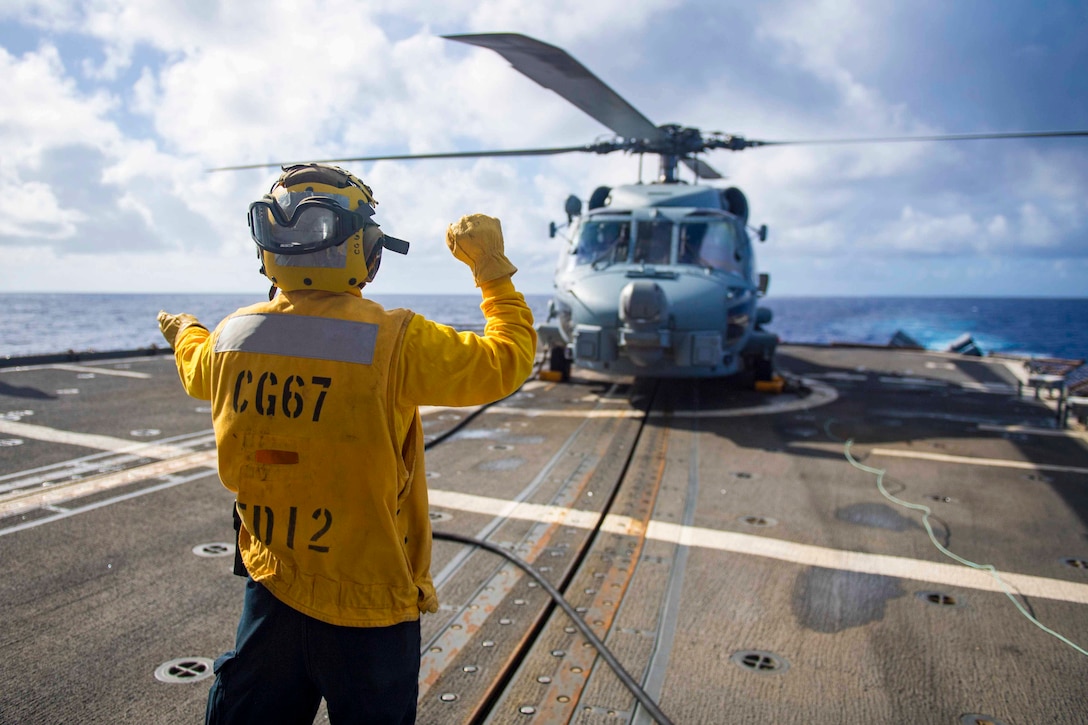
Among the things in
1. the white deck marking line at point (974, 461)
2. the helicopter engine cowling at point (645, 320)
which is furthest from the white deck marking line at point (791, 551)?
the helicopter engine cowling at point (645, 320)

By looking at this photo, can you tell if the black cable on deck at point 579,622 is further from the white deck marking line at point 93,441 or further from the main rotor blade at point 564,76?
the main rotor blade at point 564,76

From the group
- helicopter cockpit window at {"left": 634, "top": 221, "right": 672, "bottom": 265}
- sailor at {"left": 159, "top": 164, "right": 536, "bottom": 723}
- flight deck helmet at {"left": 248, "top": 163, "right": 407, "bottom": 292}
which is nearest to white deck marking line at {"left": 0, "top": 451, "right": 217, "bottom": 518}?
sailor at {"left": 159, "top": 164, "right": 536, "bottom": 723}

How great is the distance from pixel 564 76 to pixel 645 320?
9.49ft

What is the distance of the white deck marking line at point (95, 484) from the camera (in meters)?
4.76

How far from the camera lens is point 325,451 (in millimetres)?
1752

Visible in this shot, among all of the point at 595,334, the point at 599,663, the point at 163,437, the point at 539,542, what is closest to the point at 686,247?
the point at 595,334

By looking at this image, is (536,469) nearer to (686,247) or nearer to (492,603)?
(492,603)

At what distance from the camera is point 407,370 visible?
1.81 metres

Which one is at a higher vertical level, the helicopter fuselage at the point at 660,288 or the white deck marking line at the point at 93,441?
the helicopter fuselage at the point at 660,288

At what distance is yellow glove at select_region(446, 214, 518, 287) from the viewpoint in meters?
1.99

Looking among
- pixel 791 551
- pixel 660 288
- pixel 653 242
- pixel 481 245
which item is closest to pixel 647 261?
pixel 653 242

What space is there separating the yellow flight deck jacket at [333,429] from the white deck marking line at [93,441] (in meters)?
5.05

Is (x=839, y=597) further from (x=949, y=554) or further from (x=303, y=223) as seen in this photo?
(x=303, y=223)

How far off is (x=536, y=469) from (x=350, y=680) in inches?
176
